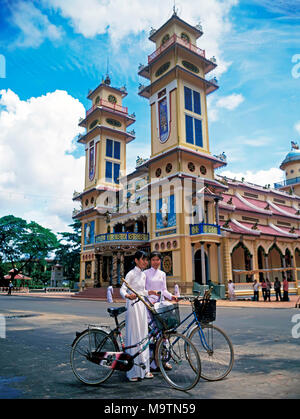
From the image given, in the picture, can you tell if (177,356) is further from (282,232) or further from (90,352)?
(282,232)

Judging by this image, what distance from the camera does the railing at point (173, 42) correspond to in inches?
1126

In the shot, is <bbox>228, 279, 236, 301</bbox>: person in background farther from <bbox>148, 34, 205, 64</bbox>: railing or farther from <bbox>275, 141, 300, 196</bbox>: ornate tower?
<bbox>275, 141, 300, 196</bbox>: ornate tower

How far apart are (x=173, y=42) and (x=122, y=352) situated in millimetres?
29018

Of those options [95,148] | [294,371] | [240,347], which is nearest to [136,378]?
[294,371]

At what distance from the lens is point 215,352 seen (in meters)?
4.27

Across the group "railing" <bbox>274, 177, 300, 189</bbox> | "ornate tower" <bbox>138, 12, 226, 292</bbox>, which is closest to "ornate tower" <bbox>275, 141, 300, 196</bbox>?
"railing" <bbox>274, 177, 300, 189</bbox>

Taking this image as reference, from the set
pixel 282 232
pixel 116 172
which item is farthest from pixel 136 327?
pixel 116 172

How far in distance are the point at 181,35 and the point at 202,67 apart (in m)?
3.38

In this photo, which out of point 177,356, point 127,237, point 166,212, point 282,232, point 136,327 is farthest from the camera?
point 282,232

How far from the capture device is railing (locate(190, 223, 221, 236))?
24.7 meters

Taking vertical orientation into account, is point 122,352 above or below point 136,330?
below
